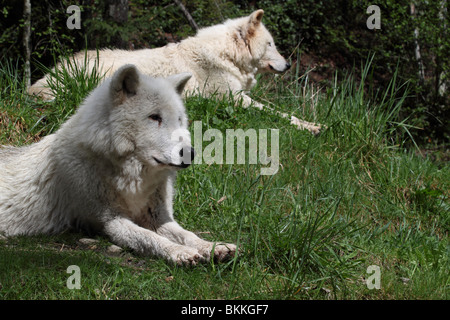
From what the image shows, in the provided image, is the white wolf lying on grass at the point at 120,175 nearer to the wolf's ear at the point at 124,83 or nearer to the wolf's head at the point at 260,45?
the wolf's ear at the point at 124,83

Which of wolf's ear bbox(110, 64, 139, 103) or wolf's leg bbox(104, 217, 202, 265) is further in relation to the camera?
wolf's ear bbox(110, 64, 139, 103)

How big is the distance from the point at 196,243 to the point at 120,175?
0.77m

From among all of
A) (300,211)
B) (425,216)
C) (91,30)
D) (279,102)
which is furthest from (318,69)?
(300,211)

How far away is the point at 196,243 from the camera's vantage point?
3.79m

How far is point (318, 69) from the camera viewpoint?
11.5 metres

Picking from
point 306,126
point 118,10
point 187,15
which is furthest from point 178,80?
point 187,15

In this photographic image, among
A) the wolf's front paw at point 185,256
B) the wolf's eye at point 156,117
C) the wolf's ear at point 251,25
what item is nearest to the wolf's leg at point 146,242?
the wolf's front paw at point 185,256

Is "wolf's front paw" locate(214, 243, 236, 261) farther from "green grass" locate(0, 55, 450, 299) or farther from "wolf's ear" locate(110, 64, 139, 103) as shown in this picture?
"wolf's ear" locate(110, 64, 139, 103)

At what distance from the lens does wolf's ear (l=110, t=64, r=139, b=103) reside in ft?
12.1

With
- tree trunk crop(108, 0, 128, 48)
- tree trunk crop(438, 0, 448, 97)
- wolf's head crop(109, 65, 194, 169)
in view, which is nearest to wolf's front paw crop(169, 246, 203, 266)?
wolf's head crop(109, 65, 194, 169)

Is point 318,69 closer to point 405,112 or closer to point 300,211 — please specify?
point 405,112

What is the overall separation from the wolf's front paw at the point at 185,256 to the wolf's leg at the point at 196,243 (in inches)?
2.9

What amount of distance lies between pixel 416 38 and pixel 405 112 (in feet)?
5.30
